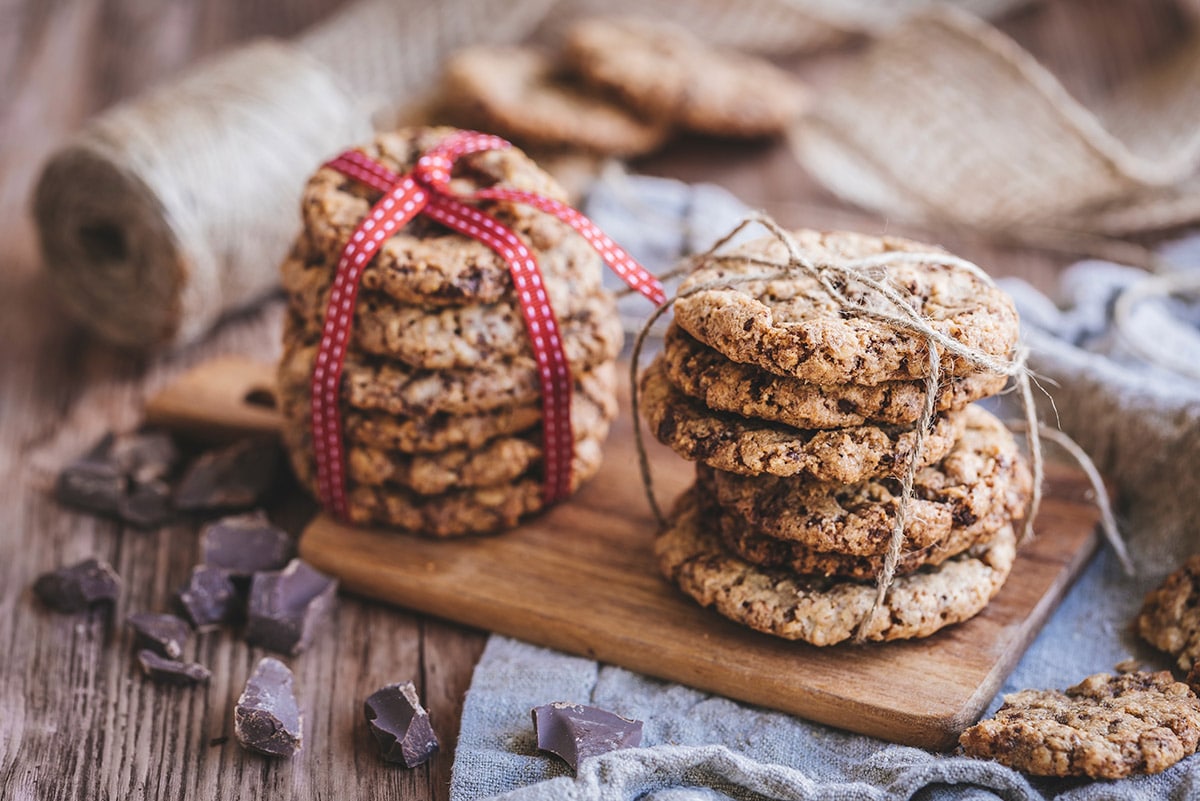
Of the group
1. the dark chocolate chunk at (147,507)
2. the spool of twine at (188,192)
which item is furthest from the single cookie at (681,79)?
the dark chocolate chunk at (147,507)

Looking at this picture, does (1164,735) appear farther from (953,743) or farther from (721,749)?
(721,749)

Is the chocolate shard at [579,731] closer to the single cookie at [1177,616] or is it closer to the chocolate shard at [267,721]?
the chocolate shard at [267,721]

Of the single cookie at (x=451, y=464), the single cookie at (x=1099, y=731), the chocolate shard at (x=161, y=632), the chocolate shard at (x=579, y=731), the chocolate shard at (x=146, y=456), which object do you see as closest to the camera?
the single cookie at (x=1099, y=731)

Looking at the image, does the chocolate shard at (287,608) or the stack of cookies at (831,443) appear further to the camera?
the chocolate shard at (287,608)

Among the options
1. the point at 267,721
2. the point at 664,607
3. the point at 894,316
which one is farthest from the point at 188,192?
the point at 894,316

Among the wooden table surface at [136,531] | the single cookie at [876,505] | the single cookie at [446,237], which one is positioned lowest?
the wooden table surface at [136,531]

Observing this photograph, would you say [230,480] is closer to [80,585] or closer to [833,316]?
[80,585]

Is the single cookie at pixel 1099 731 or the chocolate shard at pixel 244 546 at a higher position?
the single cookie at pixel 1099 731

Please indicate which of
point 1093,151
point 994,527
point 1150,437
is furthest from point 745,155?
point 994,527
